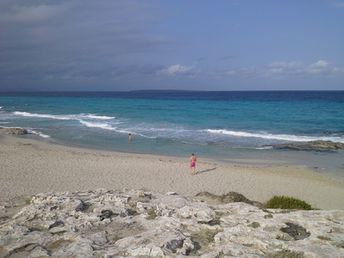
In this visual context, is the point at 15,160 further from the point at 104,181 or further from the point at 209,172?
the point at 209,172

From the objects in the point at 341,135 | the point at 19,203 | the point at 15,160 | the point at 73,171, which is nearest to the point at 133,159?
the point at 73,171

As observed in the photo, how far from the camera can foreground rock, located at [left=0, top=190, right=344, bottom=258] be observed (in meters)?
5.91

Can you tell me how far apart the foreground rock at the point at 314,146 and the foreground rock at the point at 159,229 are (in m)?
21.6

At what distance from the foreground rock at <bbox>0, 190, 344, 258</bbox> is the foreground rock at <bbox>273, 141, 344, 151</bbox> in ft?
70.9

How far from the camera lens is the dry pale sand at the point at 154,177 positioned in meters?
16.4

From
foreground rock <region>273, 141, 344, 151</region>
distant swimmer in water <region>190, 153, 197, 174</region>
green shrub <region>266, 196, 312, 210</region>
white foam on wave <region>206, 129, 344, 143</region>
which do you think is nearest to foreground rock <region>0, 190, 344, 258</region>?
green shrub <region>266, 196, 312, 210</region>

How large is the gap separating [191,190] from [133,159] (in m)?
7.51

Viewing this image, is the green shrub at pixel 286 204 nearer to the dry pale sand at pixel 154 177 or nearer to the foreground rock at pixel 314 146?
the dry pale sand at pixel 154 177

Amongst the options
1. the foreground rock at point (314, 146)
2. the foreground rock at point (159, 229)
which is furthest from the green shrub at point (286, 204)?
the foreground rock at point (314, 146)

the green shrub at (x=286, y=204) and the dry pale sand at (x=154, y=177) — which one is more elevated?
the green shrub at (x=286, y=204)

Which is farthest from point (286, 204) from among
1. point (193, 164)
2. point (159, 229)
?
point (193, 164)

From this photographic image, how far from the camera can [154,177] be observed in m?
18.9

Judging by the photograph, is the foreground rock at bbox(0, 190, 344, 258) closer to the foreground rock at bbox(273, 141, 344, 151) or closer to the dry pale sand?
the dry pale sand

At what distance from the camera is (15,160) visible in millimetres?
21547
